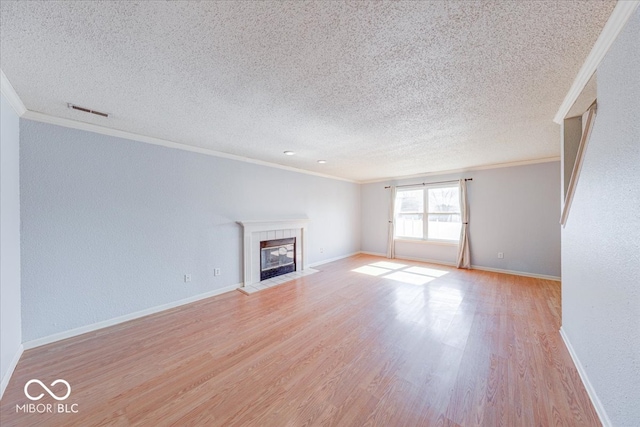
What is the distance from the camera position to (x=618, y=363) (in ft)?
3.97

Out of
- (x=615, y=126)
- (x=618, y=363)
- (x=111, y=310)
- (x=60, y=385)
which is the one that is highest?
(x=615, y=126)

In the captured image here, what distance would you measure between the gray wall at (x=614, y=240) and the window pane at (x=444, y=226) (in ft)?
12.0

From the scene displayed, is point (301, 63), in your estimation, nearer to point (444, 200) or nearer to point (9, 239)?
point (9, 239)

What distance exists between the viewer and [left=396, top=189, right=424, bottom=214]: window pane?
5797 millimetres

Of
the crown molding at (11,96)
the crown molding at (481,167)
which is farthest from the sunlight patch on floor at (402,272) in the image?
A: the crown molding at (11,96)

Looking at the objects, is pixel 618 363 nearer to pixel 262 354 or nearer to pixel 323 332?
pixel 323 332

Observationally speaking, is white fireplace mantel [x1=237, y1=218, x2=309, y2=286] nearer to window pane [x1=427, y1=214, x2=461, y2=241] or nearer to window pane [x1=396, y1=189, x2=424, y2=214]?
window pane [x1=396, y1=189, x2=424, y2=214]

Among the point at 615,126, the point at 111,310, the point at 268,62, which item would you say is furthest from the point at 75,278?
the point at 615,126

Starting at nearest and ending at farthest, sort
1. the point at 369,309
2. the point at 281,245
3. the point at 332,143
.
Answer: the point at 369,309 → the point at 332,143 → the point at 281,245

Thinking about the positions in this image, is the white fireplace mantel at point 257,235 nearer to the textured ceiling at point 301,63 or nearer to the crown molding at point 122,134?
the crown molding at point 122,134

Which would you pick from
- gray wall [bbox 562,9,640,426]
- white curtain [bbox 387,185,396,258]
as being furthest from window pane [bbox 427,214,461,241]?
gray wall [bbox 562,9,640,426]

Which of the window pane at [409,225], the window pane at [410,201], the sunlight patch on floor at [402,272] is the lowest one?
the sunlight patch on floor at [402,272]

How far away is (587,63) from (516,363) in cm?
235

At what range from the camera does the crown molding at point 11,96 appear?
164 centimetres
